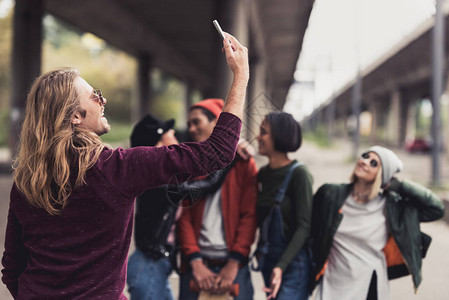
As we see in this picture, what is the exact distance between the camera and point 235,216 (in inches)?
115

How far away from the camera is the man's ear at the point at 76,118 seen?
1.69 m

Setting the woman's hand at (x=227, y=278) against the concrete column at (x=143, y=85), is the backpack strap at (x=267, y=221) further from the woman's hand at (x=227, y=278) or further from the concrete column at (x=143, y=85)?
the concrete column at (x=143, y=85)

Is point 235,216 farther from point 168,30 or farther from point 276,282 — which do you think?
point 168,30

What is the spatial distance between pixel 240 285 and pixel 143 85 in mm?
31037

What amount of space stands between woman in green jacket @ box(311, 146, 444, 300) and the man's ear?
1.75 m

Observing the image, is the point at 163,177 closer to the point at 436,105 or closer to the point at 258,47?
the point at 436,105

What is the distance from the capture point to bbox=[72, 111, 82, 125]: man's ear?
1694 millimetres

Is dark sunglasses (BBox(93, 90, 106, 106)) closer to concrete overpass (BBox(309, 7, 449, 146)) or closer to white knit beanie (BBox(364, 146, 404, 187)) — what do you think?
white knit beanie (BBox(364, 146, 404, 187))

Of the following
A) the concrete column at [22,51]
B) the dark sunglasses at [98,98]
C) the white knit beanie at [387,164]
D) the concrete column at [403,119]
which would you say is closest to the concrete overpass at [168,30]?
the concrete column at [22,51]

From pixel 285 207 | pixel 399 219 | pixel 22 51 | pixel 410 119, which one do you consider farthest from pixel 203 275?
pixel 410 119

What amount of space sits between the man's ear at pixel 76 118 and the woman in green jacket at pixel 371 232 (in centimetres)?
175

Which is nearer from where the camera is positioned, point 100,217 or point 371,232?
point 100,217

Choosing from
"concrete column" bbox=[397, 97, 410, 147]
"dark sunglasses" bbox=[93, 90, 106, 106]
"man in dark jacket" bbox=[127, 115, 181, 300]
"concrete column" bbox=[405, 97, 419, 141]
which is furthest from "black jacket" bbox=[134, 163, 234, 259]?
"concrete column" bbox=[405, 97, 419, 141]

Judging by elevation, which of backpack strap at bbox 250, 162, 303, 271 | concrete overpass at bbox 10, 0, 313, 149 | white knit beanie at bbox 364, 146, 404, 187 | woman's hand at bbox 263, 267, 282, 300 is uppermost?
concrete overpass at bbox 10, 0, 313, 149
